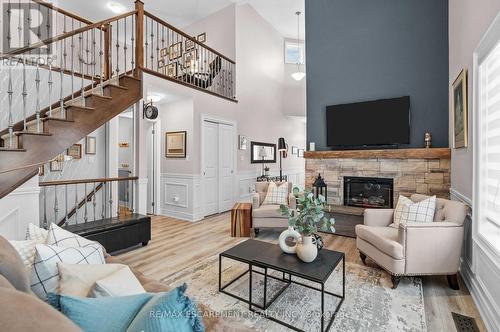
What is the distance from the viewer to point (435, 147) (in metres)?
3.92

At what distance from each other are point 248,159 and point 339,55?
324 centimetres

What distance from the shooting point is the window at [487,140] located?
1.97 meters

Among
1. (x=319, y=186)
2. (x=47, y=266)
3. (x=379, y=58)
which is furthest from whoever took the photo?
(x=319, y=186)

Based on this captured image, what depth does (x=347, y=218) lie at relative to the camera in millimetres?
4156

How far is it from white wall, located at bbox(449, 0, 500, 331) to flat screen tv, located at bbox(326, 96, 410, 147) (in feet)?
2.60

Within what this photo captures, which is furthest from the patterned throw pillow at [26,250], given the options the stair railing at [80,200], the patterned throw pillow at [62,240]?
the stair railing at [80,200]

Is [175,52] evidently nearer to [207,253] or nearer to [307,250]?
[207,253]

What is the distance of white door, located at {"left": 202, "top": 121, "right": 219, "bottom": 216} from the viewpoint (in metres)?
5.43

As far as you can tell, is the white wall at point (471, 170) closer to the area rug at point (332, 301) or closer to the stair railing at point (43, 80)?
the area rug at point (332, 301)

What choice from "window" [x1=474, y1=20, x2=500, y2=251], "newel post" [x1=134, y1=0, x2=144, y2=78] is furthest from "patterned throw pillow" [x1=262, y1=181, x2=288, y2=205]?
"newel post" [x1=134, y1=0, x2=144, y2=78]

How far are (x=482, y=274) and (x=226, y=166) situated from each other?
15.6 feet

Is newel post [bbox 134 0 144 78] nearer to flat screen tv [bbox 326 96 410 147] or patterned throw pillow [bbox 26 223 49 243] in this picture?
patterned throw pillow [bbox 26 223 49 243]

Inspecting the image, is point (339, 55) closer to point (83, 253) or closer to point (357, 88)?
point (357, 88)

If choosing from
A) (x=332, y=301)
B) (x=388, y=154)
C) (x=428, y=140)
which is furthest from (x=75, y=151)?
(x=428, y=140)
